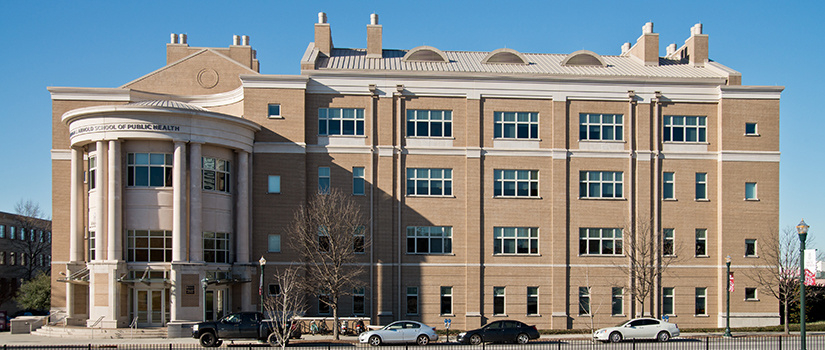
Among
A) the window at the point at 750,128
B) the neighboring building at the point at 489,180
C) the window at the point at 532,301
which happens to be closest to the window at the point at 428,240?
the neighboring building at the point at 489,180

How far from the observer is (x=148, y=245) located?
39.5 meters

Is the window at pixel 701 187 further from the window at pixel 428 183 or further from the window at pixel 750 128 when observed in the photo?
the window at pixel 428 183

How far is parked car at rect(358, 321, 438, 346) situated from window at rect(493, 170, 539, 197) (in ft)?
43.4

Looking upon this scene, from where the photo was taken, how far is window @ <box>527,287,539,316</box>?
4506 cm

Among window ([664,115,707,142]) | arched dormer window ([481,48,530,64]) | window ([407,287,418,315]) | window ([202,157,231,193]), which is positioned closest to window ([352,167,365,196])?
window ([407,287,418,315])

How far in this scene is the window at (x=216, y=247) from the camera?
134ft

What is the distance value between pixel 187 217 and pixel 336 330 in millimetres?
10053

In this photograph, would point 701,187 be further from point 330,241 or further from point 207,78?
point 207,78

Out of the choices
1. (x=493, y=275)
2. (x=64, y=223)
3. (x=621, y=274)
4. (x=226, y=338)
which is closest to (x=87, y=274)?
(x=64, y=223)

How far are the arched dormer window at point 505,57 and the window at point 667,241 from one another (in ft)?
46.7

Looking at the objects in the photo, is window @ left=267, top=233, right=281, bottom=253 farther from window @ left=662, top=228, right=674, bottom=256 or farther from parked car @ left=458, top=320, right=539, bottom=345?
window @ left=662, top=228, right=674, bottom=256

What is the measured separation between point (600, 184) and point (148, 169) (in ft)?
88.3

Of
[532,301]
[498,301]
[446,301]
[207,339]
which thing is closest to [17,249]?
[446,301]

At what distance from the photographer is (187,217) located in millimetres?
39562
